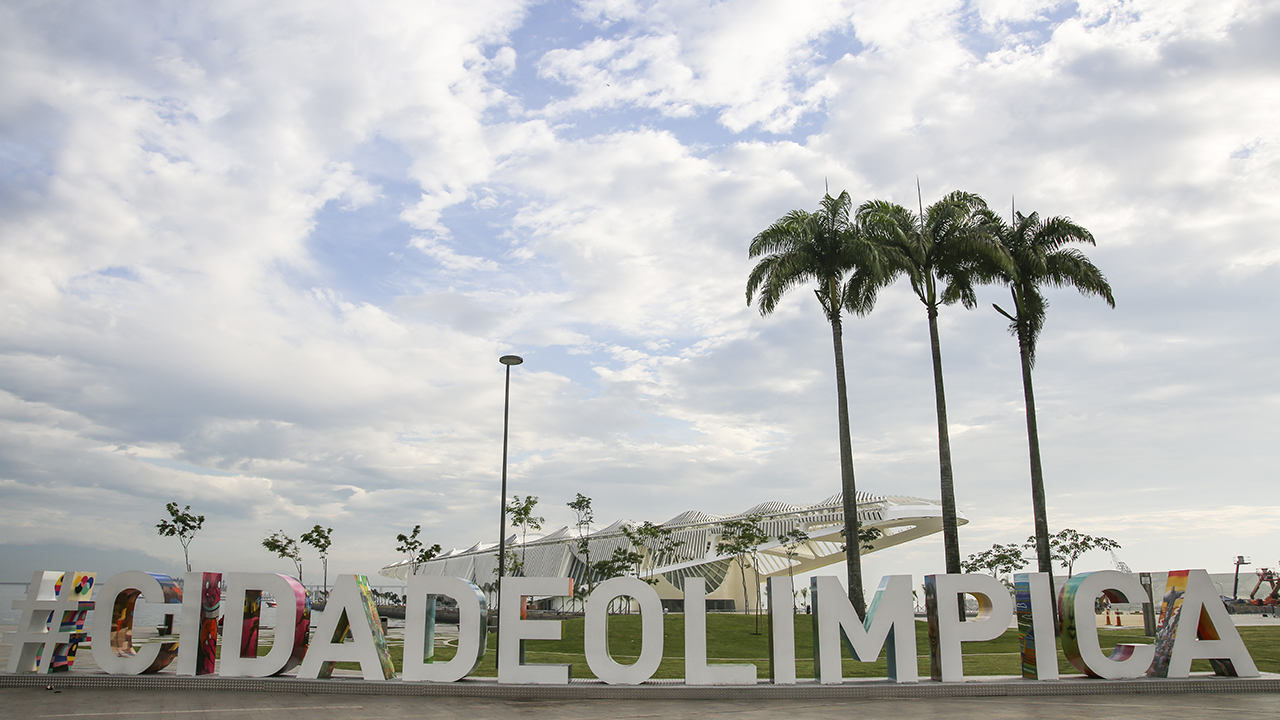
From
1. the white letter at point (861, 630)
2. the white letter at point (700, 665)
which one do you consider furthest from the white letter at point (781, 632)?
the white letter at point (861, 630)

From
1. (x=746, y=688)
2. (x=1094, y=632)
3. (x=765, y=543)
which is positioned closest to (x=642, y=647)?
(x=746, y=688)

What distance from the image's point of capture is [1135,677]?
15.9 metres

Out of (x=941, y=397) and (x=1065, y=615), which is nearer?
(x=1065, y=615)

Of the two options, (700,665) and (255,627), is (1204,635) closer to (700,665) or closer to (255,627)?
(700,665)

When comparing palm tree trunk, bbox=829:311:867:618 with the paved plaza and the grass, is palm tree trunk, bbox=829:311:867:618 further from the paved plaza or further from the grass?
the paved plaza

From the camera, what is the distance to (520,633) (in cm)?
1584

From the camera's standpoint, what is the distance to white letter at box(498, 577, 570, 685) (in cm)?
1565

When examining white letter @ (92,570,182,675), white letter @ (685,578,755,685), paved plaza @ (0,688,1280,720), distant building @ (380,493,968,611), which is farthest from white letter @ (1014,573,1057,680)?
distant building @ (380,493,968,611)

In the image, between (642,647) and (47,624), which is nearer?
(642,647)

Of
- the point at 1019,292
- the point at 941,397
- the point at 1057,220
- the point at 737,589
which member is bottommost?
the point at 737,589

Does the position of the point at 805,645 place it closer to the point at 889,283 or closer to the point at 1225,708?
the point at 889,283

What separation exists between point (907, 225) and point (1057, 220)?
215 inches

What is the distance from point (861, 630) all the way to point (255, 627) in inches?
490

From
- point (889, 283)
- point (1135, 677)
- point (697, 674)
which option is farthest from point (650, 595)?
point (889, 283)
